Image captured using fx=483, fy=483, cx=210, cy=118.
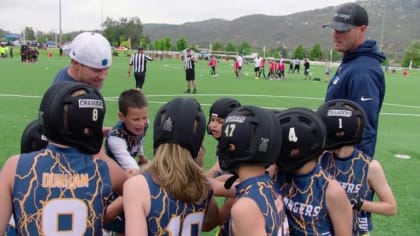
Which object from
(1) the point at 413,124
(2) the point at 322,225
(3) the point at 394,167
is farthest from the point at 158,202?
(1) the point at 413,124

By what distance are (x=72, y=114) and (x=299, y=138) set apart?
1249mm

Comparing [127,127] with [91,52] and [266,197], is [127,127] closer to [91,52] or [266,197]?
[91,52]

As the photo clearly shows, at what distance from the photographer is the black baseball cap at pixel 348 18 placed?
14.0ft

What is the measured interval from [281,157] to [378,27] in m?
179

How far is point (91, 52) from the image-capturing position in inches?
155

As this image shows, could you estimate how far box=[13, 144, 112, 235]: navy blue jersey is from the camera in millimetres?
2561

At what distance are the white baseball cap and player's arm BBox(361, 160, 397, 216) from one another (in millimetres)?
2244

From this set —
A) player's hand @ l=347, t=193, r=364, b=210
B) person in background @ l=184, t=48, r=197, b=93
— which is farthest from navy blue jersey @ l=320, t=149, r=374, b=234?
person in background @ l=184, t=48, r=197, b=93

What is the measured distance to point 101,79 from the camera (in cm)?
413

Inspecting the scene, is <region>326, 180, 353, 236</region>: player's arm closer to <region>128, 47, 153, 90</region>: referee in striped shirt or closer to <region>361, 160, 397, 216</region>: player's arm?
<region>361, 160, 397, 216</region>: player's arm

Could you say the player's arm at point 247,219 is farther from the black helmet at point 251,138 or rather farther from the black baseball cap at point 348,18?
the black baseball cap at point 348,18

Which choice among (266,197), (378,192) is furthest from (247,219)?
(378,192)

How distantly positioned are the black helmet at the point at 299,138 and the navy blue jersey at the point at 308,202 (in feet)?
0.35

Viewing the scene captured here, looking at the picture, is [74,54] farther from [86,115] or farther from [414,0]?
[414,0]
